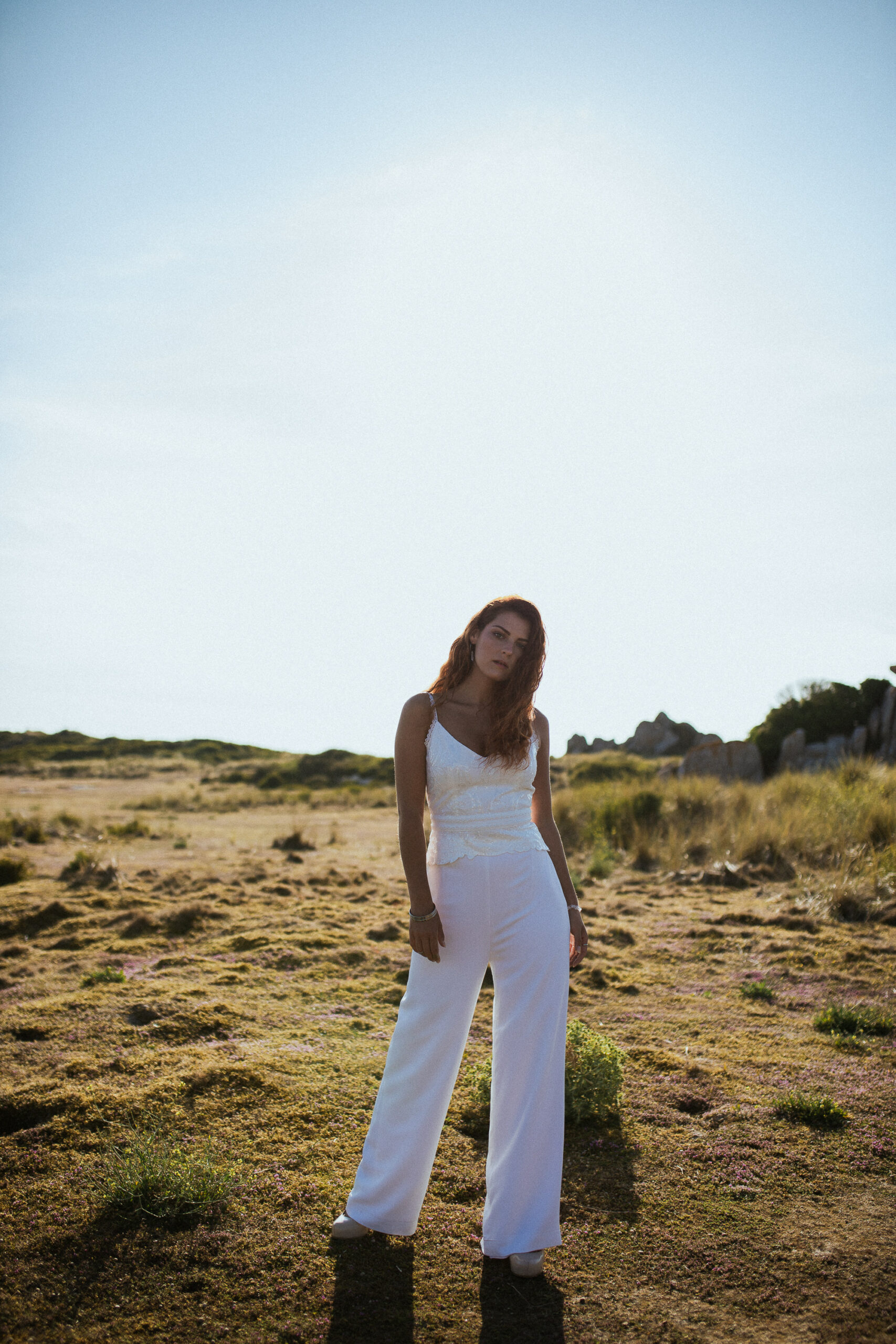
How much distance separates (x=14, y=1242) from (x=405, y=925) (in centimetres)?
544

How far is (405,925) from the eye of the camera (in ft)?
27.3

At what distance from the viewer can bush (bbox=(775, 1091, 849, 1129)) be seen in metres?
4.22

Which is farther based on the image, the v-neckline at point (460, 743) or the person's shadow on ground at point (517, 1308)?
the v-neckline at point (460, 743)

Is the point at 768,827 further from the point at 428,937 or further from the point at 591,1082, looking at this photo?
the point at 428,937

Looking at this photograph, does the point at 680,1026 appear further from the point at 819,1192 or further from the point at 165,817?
the point at 165,817

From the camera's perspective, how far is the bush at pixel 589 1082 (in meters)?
4.20

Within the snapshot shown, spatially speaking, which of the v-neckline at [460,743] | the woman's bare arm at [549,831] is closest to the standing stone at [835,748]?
the woman's bare arm at [549,831]

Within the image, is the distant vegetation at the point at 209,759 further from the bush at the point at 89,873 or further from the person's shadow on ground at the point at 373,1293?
the person's shadow on ground at the point at 373,1293

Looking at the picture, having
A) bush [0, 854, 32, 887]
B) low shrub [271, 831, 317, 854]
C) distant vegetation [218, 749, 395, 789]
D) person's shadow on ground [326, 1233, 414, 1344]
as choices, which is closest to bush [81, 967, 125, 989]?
person's shadow on ground [326, 1233, 414, 1344]

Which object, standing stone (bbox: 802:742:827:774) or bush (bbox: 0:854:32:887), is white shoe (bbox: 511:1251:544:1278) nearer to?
bush (bbox: 0:854:32:887)

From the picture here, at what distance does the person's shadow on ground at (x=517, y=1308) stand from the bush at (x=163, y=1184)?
1.11 metres

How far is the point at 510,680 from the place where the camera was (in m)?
3.27

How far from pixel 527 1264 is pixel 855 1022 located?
381 cm

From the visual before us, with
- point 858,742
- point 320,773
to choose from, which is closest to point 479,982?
point 858,742
